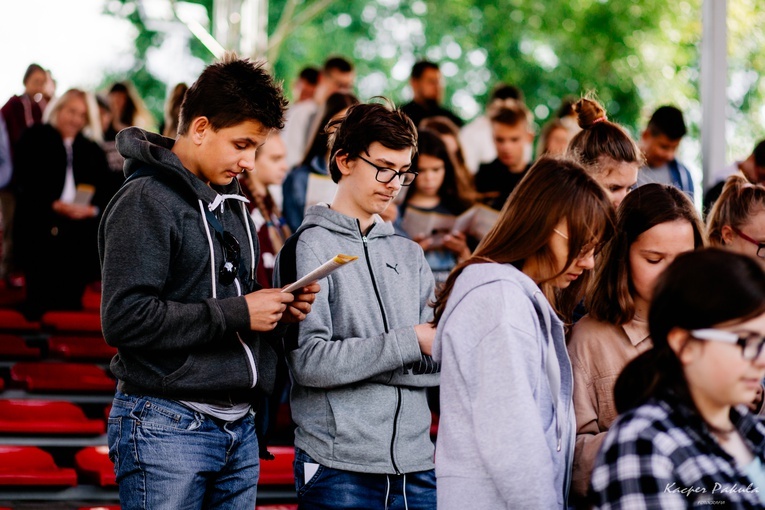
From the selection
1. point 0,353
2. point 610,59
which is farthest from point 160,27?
point 0,353

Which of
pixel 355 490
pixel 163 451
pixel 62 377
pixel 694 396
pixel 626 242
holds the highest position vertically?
pixel 626 242

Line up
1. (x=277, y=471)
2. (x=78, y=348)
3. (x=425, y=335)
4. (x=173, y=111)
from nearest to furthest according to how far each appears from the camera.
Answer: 1. (x=425, y=335)
2. (x=277, y=471)
3. (x=173, y=111)
4. (x=78, y=348)

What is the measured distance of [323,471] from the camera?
2.52 metres

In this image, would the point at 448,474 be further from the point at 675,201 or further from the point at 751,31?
the point at 751,31

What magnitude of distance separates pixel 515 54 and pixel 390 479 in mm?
14321

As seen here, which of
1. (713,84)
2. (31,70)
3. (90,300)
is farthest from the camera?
(31,70)

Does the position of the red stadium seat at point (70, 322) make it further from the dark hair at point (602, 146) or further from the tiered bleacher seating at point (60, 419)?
the dark hair at point (602, 146)

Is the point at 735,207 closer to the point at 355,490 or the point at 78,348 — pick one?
the point at 355,490

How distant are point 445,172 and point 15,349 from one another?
2752mm

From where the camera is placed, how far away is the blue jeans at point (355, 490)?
8.19ft

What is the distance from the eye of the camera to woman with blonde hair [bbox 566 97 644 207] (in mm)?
3098

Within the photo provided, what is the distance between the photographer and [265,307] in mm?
2307

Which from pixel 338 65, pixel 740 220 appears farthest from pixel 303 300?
pixel 338 65

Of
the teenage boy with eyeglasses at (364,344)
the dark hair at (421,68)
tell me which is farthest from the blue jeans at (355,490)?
the dark hair at (421,68)
